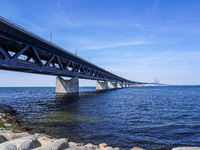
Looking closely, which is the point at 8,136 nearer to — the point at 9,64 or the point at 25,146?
the point at 25,146

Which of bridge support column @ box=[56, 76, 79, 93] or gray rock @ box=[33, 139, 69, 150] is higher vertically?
bridge support column @ box=[56, 76, 79, 93]

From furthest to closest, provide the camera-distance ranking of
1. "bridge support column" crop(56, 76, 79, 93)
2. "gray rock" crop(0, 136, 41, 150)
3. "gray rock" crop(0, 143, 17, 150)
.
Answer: "bridge support column" crop(56, 76, 79, 93)
"gray rock" crop(0, 136, 41, 150)
"gray rock" crop(0, 143, 17, 150)

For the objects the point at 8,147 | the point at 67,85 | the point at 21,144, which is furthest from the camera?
the point at 67,85

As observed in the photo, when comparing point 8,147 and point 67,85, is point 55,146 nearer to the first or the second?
point 8,147

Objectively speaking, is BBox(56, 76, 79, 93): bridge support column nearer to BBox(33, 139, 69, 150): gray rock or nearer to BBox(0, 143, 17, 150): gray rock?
BBox(33, 139, 69, 150): gray rock

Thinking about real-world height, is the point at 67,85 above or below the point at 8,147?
above

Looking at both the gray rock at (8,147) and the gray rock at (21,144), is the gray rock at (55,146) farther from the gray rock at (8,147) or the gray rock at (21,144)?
the gray rock at (8,147)

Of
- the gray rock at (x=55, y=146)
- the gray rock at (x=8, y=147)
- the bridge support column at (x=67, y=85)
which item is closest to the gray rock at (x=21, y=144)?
the gray rock at (x=8, y=147)

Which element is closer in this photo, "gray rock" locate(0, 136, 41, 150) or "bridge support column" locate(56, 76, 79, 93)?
"gray rock" locate(0, 136, 41, 150)

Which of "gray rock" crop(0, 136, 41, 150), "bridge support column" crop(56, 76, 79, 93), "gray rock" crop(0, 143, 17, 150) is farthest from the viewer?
"bridge support column" crop(56, 76, 79, 93)

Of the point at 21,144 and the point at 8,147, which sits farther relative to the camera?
the point at 21,144

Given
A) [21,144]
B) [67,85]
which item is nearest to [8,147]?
[21,144]

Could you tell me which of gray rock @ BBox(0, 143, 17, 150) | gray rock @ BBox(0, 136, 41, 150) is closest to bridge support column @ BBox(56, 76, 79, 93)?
gray rock @ BBox(0, 136, 41, 150)

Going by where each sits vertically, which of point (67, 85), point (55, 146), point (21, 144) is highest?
point (67, 85)
